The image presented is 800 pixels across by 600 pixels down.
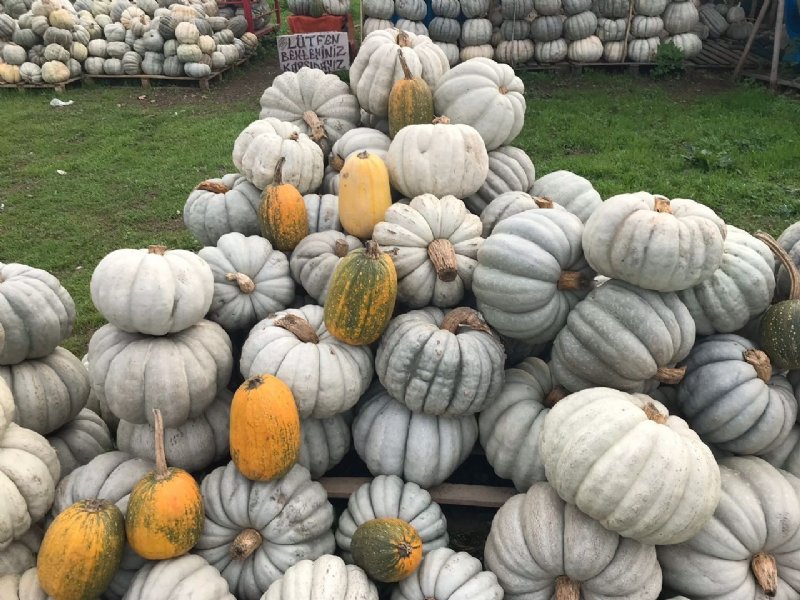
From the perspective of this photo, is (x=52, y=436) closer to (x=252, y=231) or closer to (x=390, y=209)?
(x=252, y=231)

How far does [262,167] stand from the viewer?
11.8 feet

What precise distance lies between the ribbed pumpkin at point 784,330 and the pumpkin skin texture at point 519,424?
0.86 meters

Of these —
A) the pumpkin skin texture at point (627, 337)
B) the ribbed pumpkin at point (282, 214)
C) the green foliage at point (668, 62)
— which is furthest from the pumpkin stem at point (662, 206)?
the green foliage at point (668, 62)

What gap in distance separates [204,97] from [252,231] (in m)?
8.33

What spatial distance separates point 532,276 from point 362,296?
0.71m

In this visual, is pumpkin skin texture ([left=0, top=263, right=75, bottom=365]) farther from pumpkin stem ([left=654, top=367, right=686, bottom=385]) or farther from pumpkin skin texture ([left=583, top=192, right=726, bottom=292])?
pumpkin stem ([left=654, top=367, right=686, bottom=385])

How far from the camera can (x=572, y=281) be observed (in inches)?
108

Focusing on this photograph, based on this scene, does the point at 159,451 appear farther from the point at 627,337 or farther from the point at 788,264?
the point at 788,264

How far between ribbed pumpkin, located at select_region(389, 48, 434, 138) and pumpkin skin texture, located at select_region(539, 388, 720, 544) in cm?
206

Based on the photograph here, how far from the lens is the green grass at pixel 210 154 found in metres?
6.76

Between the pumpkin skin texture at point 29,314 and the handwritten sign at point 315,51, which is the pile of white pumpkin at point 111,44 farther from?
the pumpkin skin texture at point 29,314

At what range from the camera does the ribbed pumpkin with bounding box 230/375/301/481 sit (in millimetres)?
2486

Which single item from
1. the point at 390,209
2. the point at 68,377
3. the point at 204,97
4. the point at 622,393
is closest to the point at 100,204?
the point at 204,97

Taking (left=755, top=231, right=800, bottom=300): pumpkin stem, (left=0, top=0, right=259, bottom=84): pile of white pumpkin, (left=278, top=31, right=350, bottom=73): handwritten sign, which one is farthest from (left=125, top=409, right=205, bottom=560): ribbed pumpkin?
(left=0, top=0, right=259, bottom=84): pile of white pumpkin
